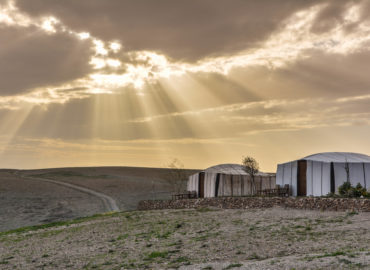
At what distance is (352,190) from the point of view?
25703 mm

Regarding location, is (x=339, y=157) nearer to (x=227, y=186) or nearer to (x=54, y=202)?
(x=227, y=186)

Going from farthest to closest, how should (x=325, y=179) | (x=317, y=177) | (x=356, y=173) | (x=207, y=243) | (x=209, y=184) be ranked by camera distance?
(x=209, y=184) < (x=317, y=177) < (x=325, y=179) < (x=356, y=173) < (x=207, y=243)

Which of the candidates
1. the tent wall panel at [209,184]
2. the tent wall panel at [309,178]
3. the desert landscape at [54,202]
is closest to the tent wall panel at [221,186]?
the tent wall panel at [209,184]

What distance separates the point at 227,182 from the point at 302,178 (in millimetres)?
7147

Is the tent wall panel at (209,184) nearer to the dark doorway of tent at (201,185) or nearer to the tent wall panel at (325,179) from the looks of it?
the dark doorway of tent at (201,185)

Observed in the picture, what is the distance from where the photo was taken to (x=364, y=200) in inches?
883

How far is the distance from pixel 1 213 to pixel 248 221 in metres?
28.0

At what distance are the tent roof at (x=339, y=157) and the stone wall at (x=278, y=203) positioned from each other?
249 inches

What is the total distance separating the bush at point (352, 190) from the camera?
25.4m

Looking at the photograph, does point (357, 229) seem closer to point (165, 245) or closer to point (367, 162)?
point (165, 245)

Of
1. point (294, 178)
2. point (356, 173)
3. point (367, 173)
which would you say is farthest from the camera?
point (294, 178)

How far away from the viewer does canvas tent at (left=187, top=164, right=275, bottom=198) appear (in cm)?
3488

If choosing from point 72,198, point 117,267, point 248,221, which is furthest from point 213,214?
point 72,198

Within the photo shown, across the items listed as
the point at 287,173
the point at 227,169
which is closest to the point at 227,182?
the point at 227,169
